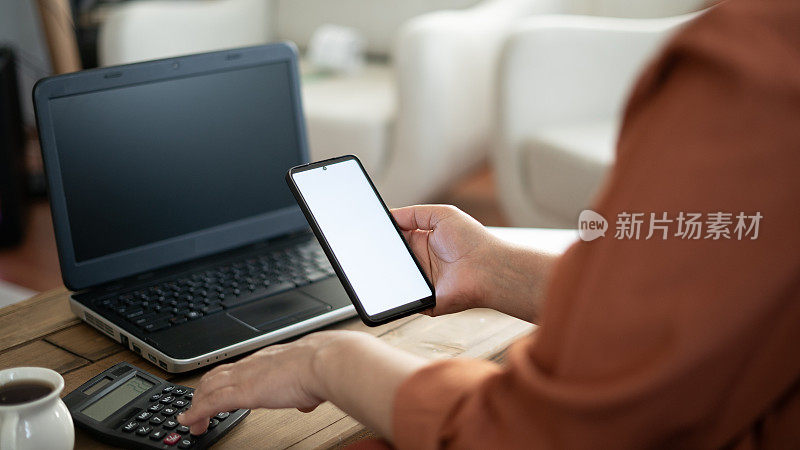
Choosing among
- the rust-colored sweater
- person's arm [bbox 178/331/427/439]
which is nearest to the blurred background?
person's arm [bbox 178/331/427/439]

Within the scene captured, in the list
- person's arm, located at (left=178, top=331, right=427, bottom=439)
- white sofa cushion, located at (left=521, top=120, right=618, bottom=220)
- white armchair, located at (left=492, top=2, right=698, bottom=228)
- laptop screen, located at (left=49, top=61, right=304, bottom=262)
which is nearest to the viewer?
person's arm, located at (left=178, top=331, right=427, bottom=439)

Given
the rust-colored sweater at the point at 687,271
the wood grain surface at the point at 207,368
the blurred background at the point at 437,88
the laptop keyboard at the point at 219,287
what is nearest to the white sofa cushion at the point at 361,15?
the blurred background at the point at 437,88

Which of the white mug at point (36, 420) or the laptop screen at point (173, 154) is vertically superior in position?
the laptop screen at point (173, 154)

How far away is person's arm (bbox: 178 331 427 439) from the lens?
55 centimetres

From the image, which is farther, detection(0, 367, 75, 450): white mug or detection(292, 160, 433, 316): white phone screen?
detection(292, 160, 433, 316): white phone screen

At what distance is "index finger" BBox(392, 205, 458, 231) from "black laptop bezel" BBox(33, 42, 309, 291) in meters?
0.23

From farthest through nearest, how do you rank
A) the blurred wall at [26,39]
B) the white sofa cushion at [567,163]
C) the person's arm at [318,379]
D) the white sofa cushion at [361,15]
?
the blurred wall at [26,39], the white sofa cushion at [361,15], the white sofa cushion at [567,163], the person's arm at [318,379]

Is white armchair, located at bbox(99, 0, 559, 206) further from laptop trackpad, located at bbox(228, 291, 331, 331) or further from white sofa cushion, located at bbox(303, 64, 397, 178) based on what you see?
laptop trackpad, located at bbox(228, 291, 331, 331)

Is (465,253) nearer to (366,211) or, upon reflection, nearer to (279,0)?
(366,211)

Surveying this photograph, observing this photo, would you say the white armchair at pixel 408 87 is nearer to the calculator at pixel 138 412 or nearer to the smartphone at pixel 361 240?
the smartphone at pixel 361 240

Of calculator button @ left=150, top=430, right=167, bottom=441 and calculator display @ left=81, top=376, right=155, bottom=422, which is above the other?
calculator display @ left=81, top=376, right=155, bottom=422

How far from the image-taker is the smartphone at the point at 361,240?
0.78m

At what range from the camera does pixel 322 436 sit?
2.21 feet

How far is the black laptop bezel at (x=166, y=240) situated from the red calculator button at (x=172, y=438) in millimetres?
321
